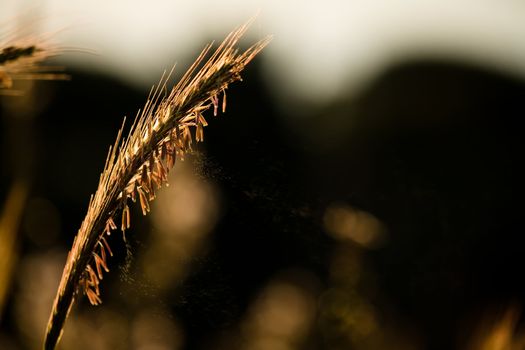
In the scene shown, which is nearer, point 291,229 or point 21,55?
point 21,55

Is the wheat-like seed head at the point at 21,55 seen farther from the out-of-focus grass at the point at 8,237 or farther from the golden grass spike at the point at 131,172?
the out-of-focus grass at the point at 8,237

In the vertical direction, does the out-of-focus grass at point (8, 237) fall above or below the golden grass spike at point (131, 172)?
below

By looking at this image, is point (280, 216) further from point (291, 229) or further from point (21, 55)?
point (21, 55)

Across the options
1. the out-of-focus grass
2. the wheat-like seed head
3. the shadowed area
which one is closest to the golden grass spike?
the wheat-like seed head

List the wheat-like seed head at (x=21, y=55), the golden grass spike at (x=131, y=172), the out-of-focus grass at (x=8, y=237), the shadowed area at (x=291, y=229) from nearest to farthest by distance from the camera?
the wheat-like seed head at (x=21, y=55)
the golden grass spike at (x=131, y=172)
the out-of-focus grass at (x=8, y=237)
the shadowed area at (x=291, y=229)

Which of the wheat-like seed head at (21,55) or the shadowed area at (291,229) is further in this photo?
the shadowed area at (291,229)

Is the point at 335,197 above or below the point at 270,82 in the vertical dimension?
below

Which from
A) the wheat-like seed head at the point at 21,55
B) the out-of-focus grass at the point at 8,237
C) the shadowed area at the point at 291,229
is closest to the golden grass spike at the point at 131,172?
the wheat-like seed head at the point at 21,55

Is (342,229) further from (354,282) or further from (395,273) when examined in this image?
(395,273)

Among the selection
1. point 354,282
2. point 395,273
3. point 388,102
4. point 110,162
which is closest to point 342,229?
point 354,282

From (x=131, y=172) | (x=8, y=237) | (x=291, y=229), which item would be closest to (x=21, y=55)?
(x=131, y=172)

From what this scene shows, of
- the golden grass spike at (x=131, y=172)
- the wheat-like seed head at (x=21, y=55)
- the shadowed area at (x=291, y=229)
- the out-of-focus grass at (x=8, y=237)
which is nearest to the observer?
the wheat-like seed head at (x=21, y=55)
